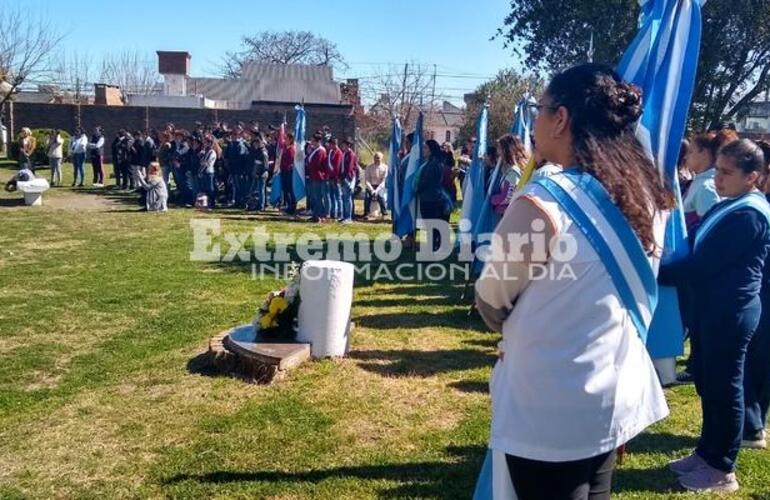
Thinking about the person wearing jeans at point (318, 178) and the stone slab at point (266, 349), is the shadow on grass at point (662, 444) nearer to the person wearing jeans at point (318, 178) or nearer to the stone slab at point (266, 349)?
the stone slab at point (266, 349)

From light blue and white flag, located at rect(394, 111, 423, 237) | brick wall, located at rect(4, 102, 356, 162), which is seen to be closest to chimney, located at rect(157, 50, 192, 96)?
brick wall, located at rect(4, 102, 356, 162)

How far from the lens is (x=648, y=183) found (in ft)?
6.45

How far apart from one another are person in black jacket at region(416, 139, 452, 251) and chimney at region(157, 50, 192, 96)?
156 ft

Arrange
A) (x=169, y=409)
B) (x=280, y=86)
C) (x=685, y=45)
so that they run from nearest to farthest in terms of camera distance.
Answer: (x=685, y=45) → (x=169, y=409) → (x=280, y=86)

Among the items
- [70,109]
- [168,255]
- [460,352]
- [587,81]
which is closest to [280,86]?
[70,109]

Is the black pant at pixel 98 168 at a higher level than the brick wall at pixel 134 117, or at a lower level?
lower

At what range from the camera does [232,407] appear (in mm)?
4891

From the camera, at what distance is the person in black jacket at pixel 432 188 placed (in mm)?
9969

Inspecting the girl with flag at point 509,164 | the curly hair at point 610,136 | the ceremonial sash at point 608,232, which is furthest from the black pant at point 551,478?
the girl with flag at point 509,164

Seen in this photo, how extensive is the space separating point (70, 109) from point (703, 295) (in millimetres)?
34049

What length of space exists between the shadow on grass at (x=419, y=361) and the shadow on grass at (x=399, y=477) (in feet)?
5.39

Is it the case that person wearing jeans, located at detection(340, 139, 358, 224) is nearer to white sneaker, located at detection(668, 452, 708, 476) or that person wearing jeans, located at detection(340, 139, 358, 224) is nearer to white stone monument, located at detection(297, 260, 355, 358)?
white stone monument, located at detection(297, 260, 355, 358)

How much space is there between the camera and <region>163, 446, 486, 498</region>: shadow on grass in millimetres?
3803

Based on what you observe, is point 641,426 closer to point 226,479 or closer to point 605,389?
point 605,389
